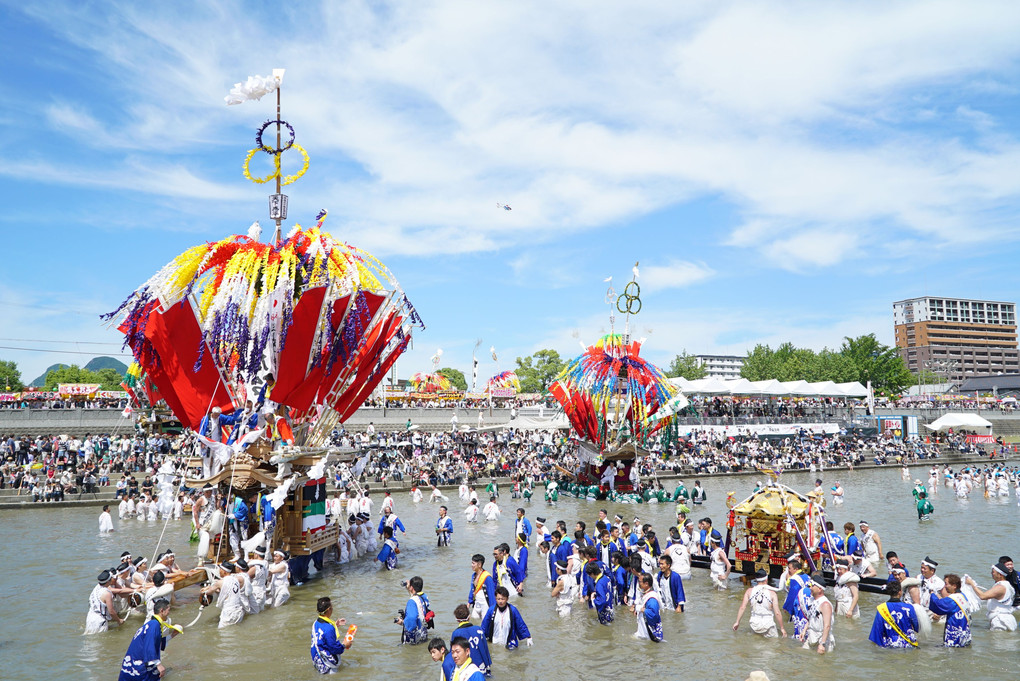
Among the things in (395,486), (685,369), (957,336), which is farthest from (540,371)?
(957,336)

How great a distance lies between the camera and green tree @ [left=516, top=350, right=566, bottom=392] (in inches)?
3494

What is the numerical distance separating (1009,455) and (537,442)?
3949 centimetres

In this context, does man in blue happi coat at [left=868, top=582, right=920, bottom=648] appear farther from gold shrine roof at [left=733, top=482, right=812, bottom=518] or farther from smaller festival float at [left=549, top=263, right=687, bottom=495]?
smaller festival float at [left=549, top=263, right=687, bottom=495]

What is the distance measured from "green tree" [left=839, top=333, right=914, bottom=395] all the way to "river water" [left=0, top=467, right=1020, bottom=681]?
61838 millimetres

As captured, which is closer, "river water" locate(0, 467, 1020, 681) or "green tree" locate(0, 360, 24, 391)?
"river water" locate(0, 467, 1020, 681)

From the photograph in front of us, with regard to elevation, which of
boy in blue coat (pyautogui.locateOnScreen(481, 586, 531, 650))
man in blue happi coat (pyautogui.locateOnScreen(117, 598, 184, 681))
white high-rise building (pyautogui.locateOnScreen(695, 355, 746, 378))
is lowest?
boy in blue coat (pyautogui.locateOnScreen(481, 586, 531, 650))

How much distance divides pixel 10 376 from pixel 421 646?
9533 centimetres

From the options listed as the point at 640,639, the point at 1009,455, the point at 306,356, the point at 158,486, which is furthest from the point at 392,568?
the point at 1009,455

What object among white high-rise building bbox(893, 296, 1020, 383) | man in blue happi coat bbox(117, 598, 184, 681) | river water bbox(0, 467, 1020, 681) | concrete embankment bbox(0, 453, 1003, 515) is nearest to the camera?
man in blue happi coat bbox(117, 598, 184, 681)

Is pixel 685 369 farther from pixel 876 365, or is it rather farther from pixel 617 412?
pixel 617 412

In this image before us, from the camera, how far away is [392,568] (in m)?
16.8

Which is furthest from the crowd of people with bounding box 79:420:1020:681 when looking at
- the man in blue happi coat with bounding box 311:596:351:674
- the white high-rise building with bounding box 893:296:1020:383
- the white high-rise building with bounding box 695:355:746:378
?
the white high-rise building with bounding box 695:355:746:378

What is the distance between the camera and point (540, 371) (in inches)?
3516

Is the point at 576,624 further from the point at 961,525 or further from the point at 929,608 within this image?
the point at 961,525
